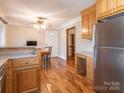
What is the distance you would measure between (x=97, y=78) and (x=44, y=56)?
4233 millimetres

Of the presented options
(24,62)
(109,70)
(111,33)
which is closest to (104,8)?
(111,33)

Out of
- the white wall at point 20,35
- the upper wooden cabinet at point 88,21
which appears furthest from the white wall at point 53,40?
the upper wooden cabinet at point 88,21

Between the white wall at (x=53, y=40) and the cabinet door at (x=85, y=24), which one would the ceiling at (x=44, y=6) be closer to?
the cabinet door at (x=85, y=24)

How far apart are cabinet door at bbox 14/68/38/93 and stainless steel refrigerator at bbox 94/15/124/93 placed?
1410mm

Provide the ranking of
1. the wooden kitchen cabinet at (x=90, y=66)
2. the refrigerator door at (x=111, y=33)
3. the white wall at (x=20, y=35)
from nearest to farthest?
the refrigerator door at (x=111, y=33), the wooden kitchen cabinet at (x=90, y=66), the white wall at (x=20, y=35)

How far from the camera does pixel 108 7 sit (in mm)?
2154

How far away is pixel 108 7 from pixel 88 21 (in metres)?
1.84

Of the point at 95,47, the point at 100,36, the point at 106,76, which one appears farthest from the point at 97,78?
the point at 100,36

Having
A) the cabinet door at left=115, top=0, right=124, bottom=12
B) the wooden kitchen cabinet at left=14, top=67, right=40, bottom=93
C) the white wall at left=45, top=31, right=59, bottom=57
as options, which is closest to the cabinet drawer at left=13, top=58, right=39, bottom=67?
the wooden kitchen cabinet at left=14, top=67, right=40, bottom=93

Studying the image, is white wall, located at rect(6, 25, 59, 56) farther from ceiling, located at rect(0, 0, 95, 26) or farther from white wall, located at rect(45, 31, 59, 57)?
ceiling, located at rect(0, 0, 95, 26)

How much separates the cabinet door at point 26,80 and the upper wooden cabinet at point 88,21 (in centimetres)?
222

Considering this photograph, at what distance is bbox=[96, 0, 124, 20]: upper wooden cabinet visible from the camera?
192cm

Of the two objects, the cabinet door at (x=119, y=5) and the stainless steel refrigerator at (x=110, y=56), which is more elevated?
the cabinet door at (x=119, y=5)

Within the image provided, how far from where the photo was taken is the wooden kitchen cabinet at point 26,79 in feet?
8.07
